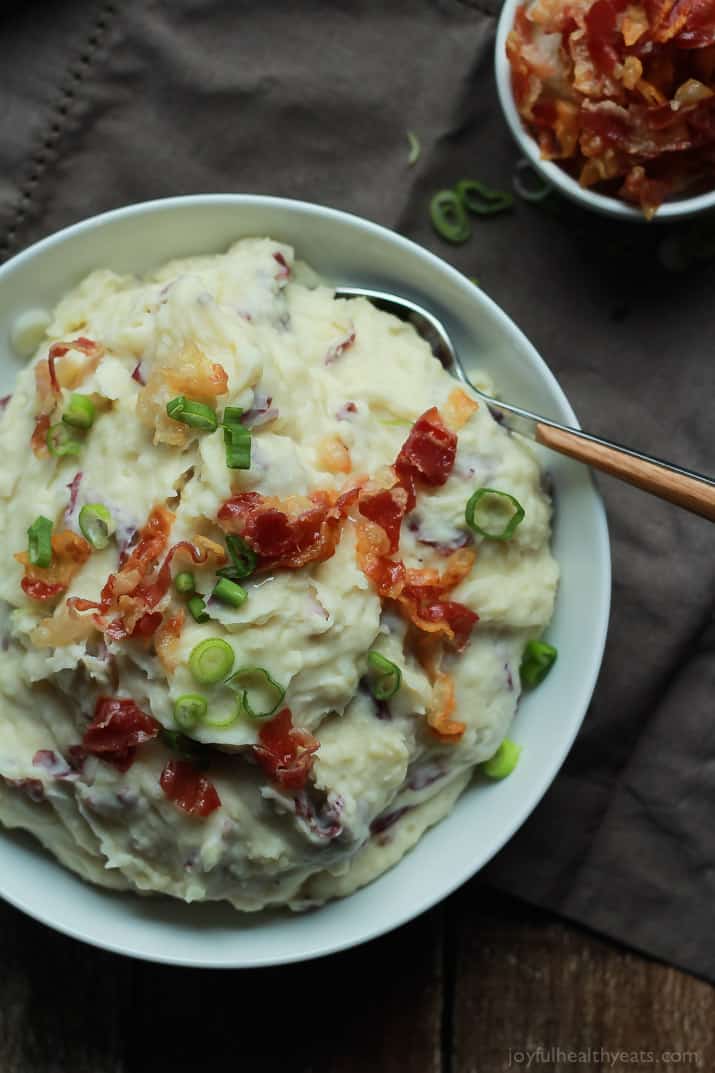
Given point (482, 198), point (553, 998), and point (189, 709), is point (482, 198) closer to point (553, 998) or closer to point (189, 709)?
point (189, 709)

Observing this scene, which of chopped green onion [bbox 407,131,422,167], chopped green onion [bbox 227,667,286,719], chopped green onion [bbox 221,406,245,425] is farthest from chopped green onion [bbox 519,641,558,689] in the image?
chopped green onion [bbox 407,131,422,167]

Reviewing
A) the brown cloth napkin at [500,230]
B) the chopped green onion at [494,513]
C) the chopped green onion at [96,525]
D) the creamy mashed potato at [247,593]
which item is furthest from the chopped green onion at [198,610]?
the brown cloth napkin at [500,230]

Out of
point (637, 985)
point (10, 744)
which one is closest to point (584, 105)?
point (10, 744)

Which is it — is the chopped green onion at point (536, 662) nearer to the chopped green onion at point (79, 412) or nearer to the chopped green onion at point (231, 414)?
the chopped green onion at point (231, 414)

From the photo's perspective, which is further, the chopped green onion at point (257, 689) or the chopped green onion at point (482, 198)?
the chopped green onion at point (482, 198)

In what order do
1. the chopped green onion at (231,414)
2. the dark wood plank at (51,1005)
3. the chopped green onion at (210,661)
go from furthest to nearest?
the dark wood plank at (51,1005) → the chopped green onion at (231,414) → the chopped green onion at (210,661)

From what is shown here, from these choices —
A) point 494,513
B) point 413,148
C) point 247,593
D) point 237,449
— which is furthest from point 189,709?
point 413,148

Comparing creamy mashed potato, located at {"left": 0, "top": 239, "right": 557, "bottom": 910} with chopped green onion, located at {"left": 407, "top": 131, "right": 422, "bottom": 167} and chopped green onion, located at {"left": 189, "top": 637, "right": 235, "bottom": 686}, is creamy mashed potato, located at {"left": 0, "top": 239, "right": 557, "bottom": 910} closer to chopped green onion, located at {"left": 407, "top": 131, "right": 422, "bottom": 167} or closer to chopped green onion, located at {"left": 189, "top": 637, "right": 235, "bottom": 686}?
chopped green onion, located at {"left": 189, "top": 637, "right": 235, "bottom": 686}
